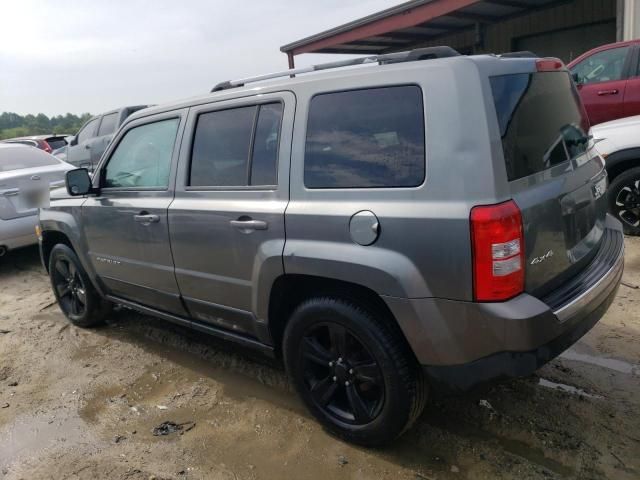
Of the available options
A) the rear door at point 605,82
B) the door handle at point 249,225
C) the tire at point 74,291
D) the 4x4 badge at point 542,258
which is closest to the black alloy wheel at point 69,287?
the tire at point 74,291

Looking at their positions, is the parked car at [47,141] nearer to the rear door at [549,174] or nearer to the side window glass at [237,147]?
the side window glass at [237,147]

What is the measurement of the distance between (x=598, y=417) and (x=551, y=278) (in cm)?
98

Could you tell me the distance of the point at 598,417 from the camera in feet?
9.16

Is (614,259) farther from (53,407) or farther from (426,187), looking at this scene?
(53,407)

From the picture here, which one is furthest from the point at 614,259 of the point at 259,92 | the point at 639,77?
the point at 639,77

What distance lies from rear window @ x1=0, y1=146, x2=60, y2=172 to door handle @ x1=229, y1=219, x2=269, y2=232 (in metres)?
5.21

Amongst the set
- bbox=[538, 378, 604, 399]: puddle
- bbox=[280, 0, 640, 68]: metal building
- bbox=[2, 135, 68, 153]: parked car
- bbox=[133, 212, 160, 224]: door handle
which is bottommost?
bbox=[538, 378, 604, 399]: puddle

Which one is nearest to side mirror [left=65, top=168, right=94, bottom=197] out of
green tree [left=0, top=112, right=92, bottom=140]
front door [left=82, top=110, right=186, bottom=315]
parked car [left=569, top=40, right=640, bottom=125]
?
front door [left=82, top=110, right=186, bottom=315]

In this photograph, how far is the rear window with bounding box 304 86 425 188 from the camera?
7.58 feet

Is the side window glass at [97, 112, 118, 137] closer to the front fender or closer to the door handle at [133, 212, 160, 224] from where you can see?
the front fender

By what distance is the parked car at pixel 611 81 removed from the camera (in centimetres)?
668

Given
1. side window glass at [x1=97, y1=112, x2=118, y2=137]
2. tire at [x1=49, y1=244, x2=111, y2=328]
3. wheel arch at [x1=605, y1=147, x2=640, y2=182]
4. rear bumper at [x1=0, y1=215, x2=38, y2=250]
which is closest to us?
tire at [x1=49, y1=244, x2=111, y2=328]

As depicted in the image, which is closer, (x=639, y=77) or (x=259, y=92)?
(x=259, y=92)

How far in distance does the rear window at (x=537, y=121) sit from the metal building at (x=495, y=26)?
803cm
